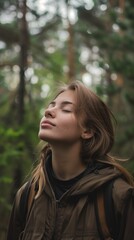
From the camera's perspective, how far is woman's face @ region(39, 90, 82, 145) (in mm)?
2762

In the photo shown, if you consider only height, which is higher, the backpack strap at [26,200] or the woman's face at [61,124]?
the woman's face at [61,124]

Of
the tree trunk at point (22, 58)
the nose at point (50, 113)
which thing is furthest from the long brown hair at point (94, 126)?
the tree trunk at point (22, 58)

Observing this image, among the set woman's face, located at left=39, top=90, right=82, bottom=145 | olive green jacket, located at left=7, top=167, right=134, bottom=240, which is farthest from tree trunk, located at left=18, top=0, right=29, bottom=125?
olive green jacket, located at left=7, top=167, right=134, bottom=240

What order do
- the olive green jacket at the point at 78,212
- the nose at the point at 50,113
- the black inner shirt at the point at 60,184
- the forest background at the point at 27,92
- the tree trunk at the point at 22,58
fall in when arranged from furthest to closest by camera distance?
the tree trunk at the point at 22,58, the forest background at the point at 27,92, the nose at the point at 50,113, the black inner shirt at the point at 60,184, the olive green jacket at the point at 78,212

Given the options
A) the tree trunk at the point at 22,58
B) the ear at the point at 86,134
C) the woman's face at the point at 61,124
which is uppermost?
the tree trunk at the point at 22,58

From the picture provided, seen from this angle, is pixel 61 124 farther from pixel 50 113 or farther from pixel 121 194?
pixel 121 194

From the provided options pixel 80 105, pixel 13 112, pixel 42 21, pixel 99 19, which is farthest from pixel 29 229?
pixel 99 19

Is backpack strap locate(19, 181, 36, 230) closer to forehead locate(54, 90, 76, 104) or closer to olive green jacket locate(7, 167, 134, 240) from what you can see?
olive green jacket locate(7, 167, 134, 240)

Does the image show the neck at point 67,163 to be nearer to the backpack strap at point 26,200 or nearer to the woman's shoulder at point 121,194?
the backpack strap at point 26,200

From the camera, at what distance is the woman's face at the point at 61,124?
2.76 m

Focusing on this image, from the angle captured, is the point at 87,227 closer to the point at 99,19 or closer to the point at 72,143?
the point at 72,143

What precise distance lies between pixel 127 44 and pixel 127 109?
241 centimetres

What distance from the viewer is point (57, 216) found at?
2572 millimetres

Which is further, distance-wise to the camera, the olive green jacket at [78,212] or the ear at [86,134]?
the ear at [86,134]
